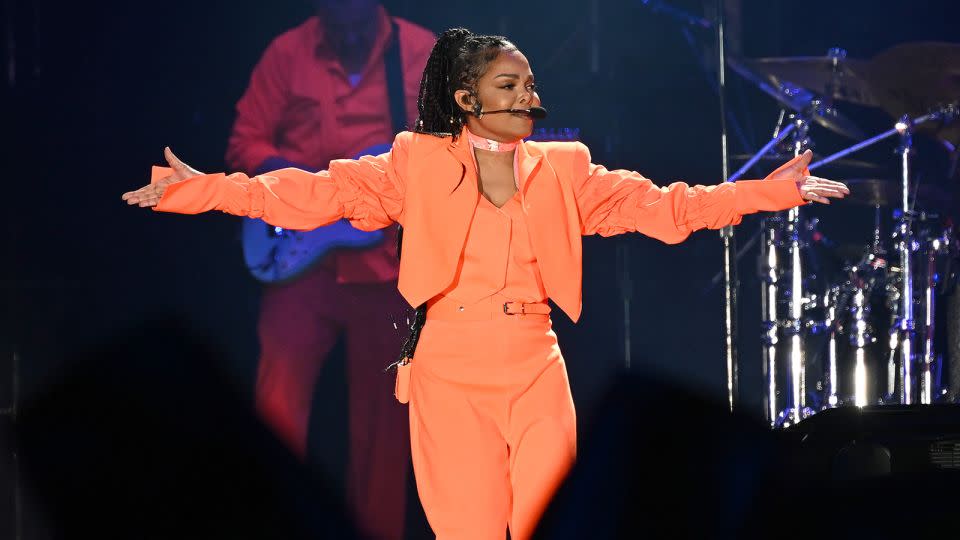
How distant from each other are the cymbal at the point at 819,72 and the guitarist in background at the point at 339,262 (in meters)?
1.58

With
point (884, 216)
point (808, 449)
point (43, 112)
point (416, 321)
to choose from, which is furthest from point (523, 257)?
point (884, 216)

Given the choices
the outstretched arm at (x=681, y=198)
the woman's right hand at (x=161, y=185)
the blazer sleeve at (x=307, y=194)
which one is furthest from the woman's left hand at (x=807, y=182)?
the woman's right hand at (x=161, y=185)

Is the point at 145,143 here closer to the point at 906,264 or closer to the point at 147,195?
the point at 147,195

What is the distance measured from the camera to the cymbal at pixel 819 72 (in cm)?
485

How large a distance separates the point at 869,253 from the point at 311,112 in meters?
2.73

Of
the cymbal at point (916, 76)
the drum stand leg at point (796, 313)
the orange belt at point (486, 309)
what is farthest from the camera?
the drum stand leg at point (796, 313)

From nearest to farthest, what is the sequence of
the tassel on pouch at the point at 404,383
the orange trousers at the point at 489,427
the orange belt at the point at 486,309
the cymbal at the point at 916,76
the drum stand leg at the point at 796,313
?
the orange trousers at the point at 489,427 → the orange belt at the point at 486,309 → the tassel on pouch at the point at 404,383 → the cymbal at the point at 916,76 → the drum stand leg at the point at 796,313

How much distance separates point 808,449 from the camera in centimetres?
156

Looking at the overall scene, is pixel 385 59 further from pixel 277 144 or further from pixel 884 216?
pixel 884 216

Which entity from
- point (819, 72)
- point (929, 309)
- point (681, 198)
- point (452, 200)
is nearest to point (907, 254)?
point (929, 309)

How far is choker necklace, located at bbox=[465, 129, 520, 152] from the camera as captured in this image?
2.68 m

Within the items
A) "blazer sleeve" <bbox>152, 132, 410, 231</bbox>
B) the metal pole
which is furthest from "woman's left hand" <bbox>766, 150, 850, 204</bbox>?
the metal pole

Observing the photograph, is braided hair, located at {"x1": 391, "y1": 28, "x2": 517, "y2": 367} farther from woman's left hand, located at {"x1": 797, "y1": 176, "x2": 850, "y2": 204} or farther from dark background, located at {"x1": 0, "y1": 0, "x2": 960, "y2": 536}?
dark background, located at {"x1": 0, "y1": 0, "x2": 960, "y2": 536}

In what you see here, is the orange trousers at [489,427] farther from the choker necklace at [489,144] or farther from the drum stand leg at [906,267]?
the drum stand leg at [906,267]
